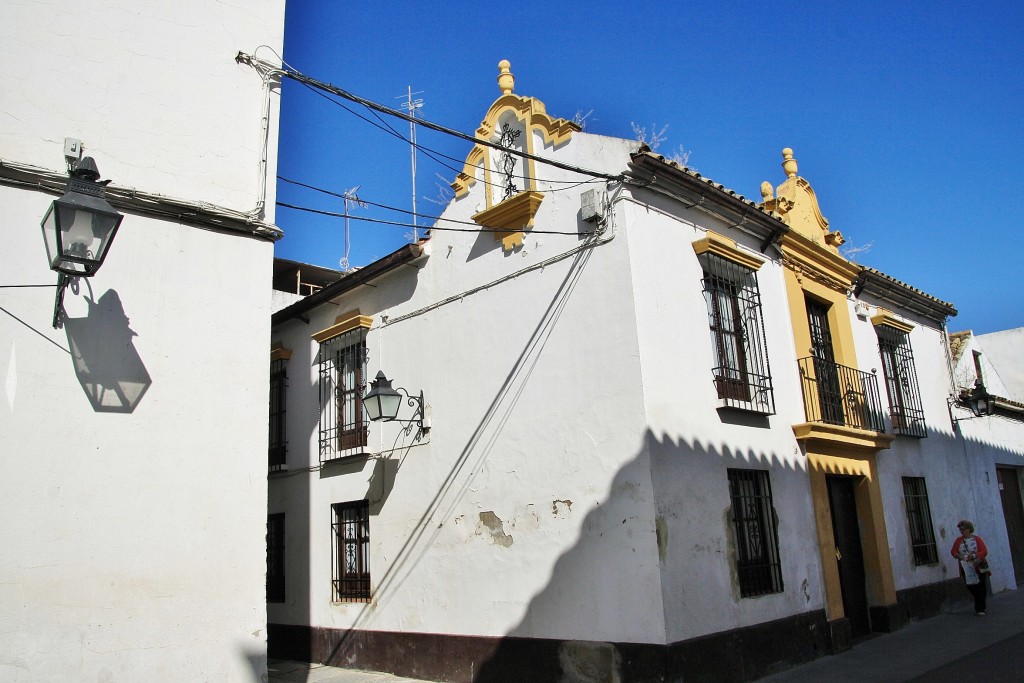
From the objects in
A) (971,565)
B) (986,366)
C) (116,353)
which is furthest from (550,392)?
(986,366)

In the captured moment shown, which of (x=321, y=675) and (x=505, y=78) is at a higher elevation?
(x=505, y=78)

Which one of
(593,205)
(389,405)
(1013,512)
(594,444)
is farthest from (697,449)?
(1013,512)

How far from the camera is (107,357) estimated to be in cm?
505

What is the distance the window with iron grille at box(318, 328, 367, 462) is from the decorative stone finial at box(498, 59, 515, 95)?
394cm

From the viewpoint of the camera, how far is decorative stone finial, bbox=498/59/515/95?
978cm

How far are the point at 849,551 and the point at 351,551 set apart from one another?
690cm

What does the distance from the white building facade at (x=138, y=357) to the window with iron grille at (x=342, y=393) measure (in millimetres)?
5472

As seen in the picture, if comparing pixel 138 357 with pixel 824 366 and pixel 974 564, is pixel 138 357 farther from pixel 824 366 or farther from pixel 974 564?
pixel 974 564

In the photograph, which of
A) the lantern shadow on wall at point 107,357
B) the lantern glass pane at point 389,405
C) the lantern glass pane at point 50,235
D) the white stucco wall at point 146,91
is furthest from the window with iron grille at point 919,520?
the lantern glass pane at point 50,235

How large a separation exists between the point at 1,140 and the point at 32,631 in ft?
9.95

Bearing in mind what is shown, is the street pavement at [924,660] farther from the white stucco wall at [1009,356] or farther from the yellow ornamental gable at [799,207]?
the white stucco wall at [1009,356]

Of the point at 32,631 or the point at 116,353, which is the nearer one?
the point at 32,631

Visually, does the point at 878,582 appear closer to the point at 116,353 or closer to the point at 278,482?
the point at 278,482

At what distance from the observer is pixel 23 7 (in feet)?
17.2
